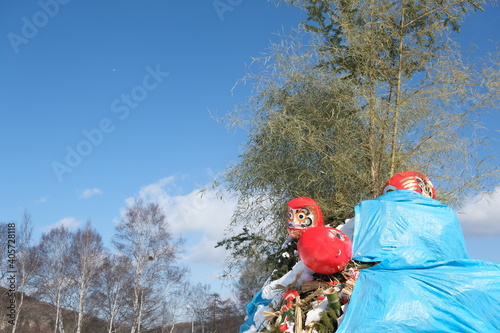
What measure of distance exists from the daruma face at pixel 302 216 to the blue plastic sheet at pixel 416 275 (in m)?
0.51

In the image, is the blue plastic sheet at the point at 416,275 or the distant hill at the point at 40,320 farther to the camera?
the distant hill at the point at 40,320

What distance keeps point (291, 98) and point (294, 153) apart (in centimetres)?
84

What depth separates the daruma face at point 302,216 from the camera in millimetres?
5312

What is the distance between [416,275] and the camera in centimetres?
413

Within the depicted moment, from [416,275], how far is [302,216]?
4.98 ft

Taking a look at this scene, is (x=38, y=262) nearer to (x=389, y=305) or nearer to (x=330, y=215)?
(x=330, y=215)

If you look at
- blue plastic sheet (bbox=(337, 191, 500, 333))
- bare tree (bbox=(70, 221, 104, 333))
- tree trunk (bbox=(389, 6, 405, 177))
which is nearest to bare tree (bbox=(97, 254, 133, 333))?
bare tree (bbox=(70, 221, 104, 333))

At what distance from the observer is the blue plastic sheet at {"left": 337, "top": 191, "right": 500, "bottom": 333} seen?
3.77m

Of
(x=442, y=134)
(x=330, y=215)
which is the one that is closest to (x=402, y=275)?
(x=330, y=215)

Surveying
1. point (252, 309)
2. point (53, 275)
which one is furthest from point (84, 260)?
point (252, 309)

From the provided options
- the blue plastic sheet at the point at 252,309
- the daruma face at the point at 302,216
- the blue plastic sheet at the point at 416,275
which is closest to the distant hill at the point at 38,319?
the blue plastic sheet at the point at 252,309

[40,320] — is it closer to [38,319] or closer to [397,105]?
[38,319]

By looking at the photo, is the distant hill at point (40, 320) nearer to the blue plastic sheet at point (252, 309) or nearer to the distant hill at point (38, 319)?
the distant hill at point (38, 319)

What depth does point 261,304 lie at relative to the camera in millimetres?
5008
